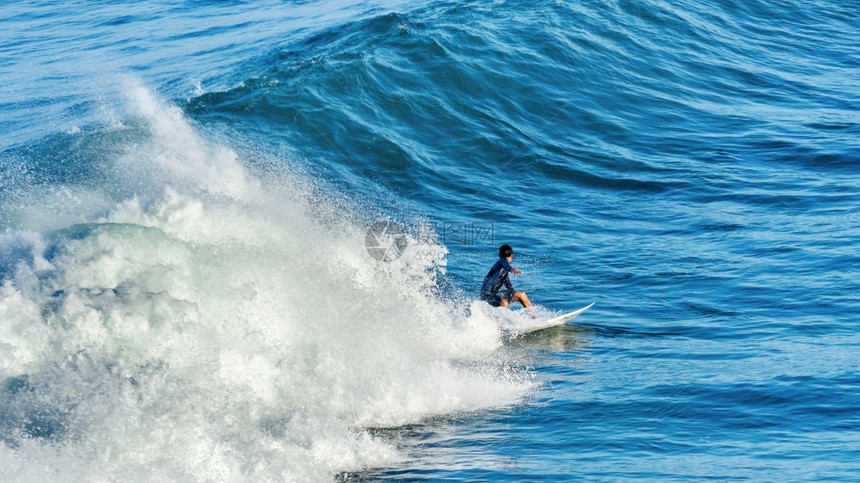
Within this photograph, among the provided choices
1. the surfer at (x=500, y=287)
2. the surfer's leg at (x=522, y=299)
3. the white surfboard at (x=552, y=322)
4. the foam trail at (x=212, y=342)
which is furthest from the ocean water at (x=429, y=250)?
the surfer at (x=500, y=287)

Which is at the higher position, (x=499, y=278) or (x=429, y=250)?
(x=429, y=250)

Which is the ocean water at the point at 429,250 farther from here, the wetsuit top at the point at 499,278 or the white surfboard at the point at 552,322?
the wetsuit top at the point at 499,278

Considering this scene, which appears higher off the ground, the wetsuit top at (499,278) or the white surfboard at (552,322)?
the wetsuit top at (499,278)

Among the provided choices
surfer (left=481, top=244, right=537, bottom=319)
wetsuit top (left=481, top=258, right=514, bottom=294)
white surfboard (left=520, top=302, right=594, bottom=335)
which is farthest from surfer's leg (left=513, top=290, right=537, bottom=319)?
white surfboard (left=520, top=302, right=594, bottom=335)

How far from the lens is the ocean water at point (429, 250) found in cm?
899

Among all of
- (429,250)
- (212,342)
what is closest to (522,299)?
(429,250)

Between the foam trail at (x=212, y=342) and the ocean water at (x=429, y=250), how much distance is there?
0.12 feet

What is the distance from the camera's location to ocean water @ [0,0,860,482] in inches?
354

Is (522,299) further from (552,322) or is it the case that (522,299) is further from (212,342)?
(212,342)

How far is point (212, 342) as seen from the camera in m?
9.91

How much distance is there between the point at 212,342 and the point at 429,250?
558 centimetres

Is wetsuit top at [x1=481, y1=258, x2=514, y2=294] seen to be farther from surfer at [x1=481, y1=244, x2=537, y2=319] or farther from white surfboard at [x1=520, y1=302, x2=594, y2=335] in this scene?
white surfboard at [x1=520, y1=302, x2=594, y2=335]

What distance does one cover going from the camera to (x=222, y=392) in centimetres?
942

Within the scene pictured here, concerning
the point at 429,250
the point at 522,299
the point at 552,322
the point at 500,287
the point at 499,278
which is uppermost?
the point at 429,250
